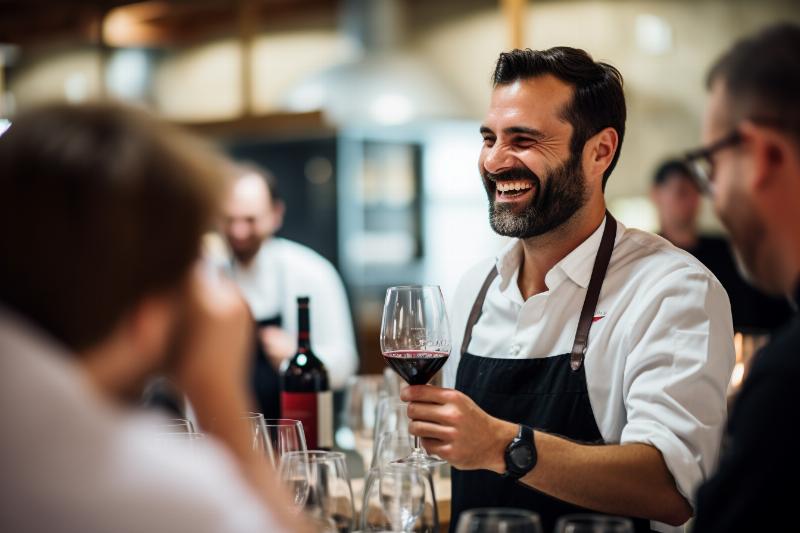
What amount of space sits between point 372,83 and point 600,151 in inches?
129

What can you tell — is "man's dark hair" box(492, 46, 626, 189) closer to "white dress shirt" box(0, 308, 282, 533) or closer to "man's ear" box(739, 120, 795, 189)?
"man's ear" box(739, 120, 795, 189)

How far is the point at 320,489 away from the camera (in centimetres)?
134

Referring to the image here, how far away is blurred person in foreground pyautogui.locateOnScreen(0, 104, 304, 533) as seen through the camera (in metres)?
0.77

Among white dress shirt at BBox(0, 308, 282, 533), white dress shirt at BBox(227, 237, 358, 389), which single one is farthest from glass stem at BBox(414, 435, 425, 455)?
white dress shirt at BBox(227, 237, 358, 389)

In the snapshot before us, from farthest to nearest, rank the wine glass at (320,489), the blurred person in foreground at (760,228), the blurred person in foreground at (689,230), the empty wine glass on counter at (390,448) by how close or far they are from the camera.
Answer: the blurred person in foreground at (689,230), the empty wine glass on counter at (390,448), the wine glass at (320,489), the blurred person in foreground at (760,228)

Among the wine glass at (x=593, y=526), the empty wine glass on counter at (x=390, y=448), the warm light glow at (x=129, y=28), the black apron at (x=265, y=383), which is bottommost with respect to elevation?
the black apron at (x=265, y=383)

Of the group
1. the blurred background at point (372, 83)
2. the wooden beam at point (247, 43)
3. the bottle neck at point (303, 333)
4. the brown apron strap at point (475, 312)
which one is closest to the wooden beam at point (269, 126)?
the blurred background at point (372, 83)

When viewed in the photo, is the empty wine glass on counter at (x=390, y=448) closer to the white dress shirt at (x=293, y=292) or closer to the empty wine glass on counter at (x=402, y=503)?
the empty wine glass on counter at (x=402, y=503)

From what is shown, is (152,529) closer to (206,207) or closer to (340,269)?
(206,207)

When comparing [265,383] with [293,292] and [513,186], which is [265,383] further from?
[513,186]

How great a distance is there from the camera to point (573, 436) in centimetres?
191

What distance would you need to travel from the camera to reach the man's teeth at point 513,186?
6.87 ft

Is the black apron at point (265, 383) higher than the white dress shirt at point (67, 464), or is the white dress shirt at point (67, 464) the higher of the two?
the white dress shirt at point (67, 464)

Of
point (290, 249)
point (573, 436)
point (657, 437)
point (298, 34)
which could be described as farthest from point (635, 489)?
point (298, 34)
